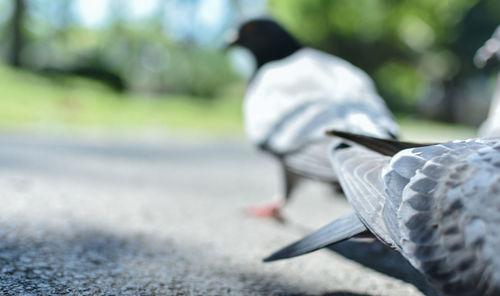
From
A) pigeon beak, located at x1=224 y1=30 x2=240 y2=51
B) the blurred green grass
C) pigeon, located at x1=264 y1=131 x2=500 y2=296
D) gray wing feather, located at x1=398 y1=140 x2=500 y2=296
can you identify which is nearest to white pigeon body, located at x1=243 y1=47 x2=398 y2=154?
pigeon, located at x1=264 y1=131 x2=500 y2=296

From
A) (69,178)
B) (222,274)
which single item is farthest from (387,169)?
(69,178)

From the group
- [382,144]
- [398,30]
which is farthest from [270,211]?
[398,30]

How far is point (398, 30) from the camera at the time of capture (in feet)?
77.4

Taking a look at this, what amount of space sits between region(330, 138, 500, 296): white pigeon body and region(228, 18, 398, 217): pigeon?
24.7 inches

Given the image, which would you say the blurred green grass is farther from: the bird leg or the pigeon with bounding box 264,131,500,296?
the pigeon with bounding box 264,131,500,296

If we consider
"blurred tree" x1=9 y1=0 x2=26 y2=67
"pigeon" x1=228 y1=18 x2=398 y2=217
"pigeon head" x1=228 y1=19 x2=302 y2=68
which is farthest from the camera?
"blurred tree" x1=9 y1=0 x2=26 y2=67

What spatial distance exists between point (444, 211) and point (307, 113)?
1.32 m

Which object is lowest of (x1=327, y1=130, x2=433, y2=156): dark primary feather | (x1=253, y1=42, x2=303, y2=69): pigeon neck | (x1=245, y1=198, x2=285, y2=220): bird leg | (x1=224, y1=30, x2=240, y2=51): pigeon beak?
(x1=245, y1=198, x2=285, y2=220): bird leg

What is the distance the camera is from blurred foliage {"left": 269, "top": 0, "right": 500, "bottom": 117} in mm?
21891

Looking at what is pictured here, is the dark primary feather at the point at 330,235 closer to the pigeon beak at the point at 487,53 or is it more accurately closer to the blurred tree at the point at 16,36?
the pigeon beak at the point at 487,53

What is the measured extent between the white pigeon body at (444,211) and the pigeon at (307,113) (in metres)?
0.63

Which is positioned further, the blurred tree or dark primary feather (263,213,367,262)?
the blurred tree

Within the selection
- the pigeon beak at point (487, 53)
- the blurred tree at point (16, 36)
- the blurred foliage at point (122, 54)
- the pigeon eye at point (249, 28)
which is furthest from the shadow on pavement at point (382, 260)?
the blurred tree at point (16, 36)

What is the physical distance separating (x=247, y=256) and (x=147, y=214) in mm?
875
